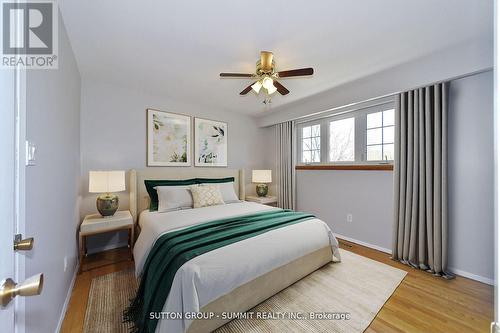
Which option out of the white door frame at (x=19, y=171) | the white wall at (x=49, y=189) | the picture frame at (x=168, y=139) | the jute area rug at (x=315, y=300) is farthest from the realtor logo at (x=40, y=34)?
the jute area rug at (x=315, y=300)

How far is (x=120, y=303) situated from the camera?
1.74 meters

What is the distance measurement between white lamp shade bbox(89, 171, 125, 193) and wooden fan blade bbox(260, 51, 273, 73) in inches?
86.0

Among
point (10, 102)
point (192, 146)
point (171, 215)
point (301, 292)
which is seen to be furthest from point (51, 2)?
point (301, 292)

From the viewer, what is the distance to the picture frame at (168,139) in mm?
3201

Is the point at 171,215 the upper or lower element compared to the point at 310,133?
lower

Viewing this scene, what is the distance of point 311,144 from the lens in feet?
12.6

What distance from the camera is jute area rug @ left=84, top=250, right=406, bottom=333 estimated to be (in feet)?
4.93

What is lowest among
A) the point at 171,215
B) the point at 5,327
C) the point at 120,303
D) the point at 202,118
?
the point at 120,303

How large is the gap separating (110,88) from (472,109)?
452 centimetres

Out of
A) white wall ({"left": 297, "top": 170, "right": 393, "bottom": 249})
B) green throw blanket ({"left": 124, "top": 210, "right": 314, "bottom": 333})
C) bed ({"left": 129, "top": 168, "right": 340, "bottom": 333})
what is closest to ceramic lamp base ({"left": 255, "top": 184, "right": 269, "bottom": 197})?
white wall ({"left": 297, "top": 170, "right": 393, "bottom": 249})

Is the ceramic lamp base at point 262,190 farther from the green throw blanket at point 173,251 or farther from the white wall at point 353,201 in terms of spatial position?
the green throw blanket at point 173,251

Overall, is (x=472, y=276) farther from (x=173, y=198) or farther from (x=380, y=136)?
(x=173, y=198)

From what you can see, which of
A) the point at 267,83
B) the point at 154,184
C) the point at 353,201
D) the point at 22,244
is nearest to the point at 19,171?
the point at 22,244

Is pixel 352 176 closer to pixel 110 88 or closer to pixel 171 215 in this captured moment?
pixel 171 215
